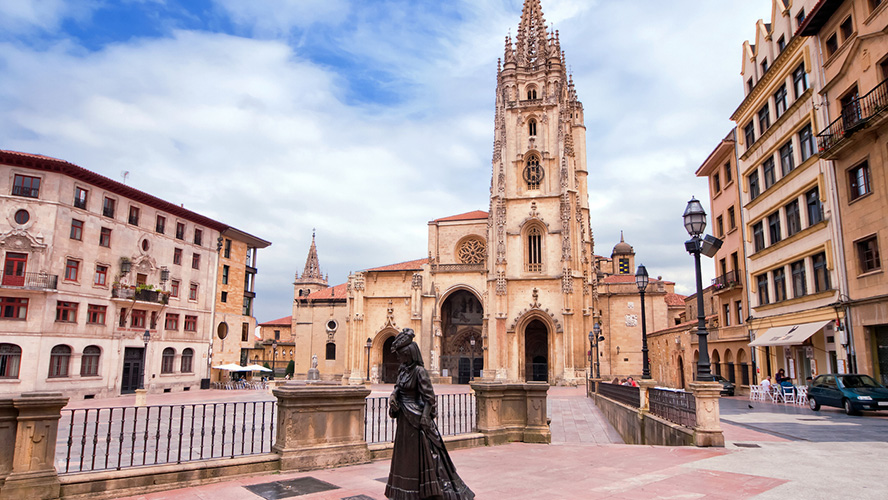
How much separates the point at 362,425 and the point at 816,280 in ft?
66.3

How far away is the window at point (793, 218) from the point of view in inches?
886

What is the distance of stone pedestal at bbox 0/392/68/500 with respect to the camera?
5.76 metres

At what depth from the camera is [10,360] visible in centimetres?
2752

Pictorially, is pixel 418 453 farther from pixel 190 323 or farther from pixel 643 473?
pixel 190 323

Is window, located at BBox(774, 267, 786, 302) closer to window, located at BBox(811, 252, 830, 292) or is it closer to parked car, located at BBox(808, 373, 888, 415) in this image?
window, located at BBox(811, 252, 830, 292)

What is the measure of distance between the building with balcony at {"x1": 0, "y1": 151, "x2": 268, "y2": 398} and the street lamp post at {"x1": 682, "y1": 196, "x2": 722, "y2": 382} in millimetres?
27048

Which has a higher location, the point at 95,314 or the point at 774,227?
the point at 774,227

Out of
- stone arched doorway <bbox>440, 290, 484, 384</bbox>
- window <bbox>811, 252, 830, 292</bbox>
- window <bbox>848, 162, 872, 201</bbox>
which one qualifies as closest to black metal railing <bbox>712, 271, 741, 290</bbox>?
window <bbox>811, 252, 830, 292</bbox>

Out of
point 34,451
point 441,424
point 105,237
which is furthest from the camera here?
point 105,237

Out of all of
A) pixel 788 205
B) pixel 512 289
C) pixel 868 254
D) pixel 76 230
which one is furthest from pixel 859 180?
pixel 76 230

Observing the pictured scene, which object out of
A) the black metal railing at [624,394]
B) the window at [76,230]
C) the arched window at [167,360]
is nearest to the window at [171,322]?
the arched window at [167,360]

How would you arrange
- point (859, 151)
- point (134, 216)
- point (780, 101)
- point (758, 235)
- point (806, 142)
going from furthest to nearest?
point (134, 216)
point (758, 235)
point (780, 101)
point (806, 142)
point (859, 151)

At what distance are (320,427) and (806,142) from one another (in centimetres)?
2225

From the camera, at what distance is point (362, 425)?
8.48 metres
